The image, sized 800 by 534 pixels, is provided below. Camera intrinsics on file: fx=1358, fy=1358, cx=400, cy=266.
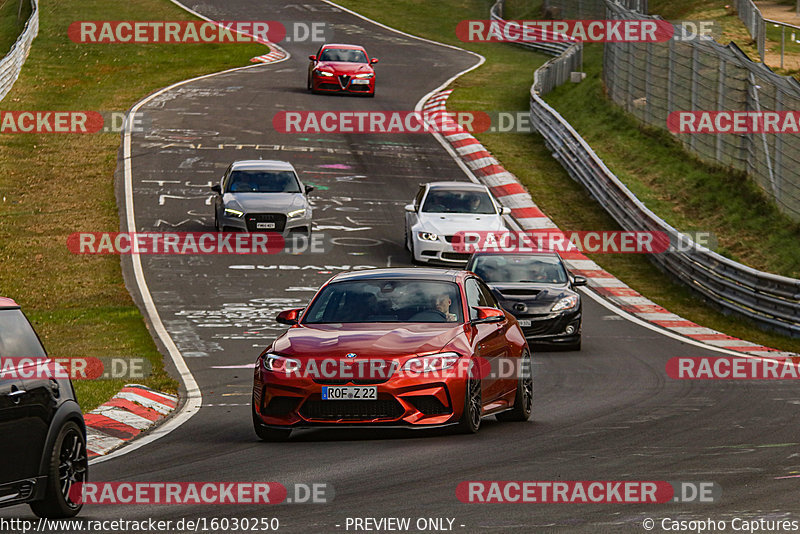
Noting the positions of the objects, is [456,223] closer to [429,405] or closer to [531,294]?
[531,294]

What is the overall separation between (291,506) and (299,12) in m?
63.6

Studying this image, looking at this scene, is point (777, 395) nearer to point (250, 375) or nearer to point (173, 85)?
point (250, 375)

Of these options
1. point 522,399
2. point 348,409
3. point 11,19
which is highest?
Answer: point 348,409

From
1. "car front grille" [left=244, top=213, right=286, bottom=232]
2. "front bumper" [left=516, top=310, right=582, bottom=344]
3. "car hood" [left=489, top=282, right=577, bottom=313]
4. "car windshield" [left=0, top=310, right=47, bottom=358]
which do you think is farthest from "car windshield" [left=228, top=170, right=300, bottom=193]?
"car windshield" [left=0, top=310, right=47, bottom=358]

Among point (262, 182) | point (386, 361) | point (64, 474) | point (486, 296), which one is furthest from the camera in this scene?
point (262, 182)

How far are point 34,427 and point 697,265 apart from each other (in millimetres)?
19746

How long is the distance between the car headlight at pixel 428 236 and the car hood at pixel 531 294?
243 inches

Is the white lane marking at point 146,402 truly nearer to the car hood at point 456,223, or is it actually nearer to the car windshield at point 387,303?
the car windshield at point 387,303

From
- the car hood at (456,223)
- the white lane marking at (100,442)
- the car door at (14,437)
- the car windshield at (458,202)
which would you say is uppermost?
the car door at (14,437)

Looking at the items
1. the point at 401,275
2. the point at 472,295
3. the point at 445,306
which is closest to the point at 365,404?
the point at 445,306

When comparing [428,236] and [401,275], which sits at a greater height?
[401,275]

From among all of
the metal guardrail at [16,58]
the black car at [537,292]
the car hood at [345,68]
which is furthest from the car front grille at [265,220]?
the metal guardrail at [16,58]

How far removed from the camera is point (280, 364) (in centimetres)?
1150

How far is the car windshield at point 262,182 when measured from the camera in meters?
29.2
